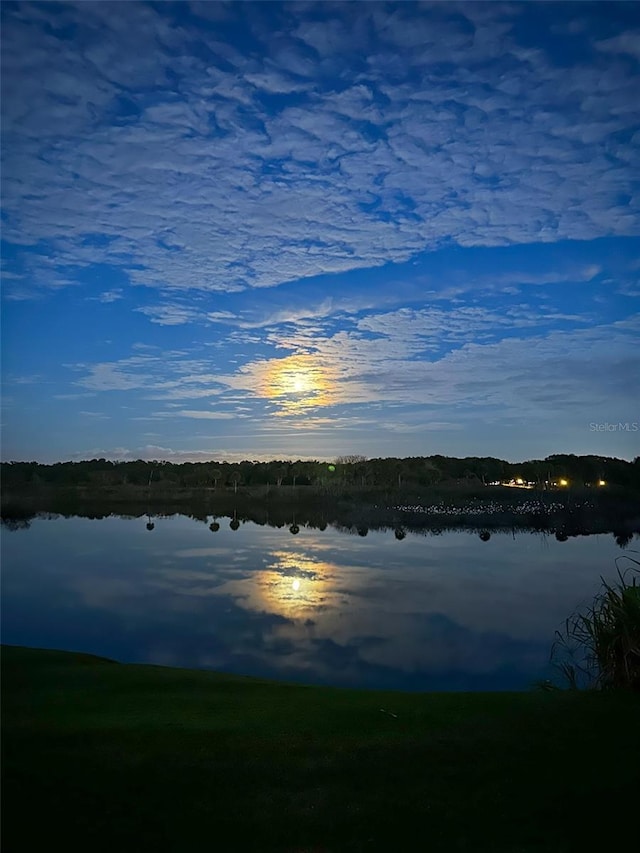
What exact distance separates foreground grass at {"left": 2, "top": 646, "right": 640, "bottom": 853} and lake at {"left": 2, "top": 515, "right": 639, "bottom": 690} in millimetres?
3517

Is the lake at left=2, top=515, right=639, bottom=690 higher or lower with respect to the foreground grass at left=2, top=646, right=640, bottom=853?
lower

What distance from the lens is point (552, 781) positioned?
343 cm

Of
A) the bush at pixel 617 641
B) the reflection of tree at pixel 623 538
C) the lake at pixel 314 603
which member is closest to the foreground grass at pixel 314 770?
the bush at pixel 617 641

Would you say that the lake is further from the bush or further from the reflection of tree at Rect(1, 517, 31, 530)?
the bush

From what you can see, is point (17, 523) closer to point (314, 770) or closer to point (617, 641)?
point (617, 641)

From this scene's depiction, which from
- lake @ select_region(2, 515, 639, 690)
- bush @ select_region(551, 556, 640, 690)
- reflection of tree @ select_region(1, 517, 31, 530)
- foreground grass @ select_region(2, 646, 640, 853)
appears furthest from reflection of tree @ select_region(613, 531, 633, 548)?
foreground grass @ select_region(2, 646, 640, 853)

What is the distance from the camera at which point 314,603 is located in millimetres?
13094

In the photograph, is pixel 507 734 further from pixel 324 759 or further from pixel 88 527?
pixel 88 527

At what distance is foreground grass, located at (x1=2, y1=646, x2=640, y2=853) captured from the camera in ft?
Answer: 9.29

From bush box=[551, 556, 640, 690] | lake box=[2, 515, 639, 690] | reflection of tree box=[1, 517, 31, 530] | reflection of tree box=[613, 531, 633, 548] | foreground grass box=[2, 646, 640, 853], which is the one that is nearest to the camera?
foreground grass box=[2, 646, 640, 853]

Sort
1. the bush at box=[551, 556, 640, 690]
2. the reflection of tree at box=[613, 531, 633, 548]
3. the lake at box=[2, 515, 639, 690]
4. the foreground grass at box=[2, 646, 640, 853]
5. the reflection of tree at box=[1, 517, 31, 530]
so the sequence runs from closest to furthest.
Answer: the foreground grass at box=[2, 646, 640, 853]
the bush at box=[551, 556, 640, 690]
the lake at box=[2, 515, 639, 690]
the reflection of tree at box=[1, 517, 31, 530]
the reflection of tree at box=[613, 531, 633, 548]

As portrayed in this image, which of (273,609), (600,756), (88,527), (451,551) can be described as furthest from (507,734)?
(88,527)

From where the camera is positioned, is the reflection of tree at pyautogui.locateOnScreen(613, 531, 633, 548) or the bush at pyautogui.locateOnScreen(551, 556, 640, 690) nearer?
the bush at pyautogui.locateOnScreen(551, 556, 640, 690)

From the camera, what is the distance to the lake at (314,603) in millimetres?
8977
